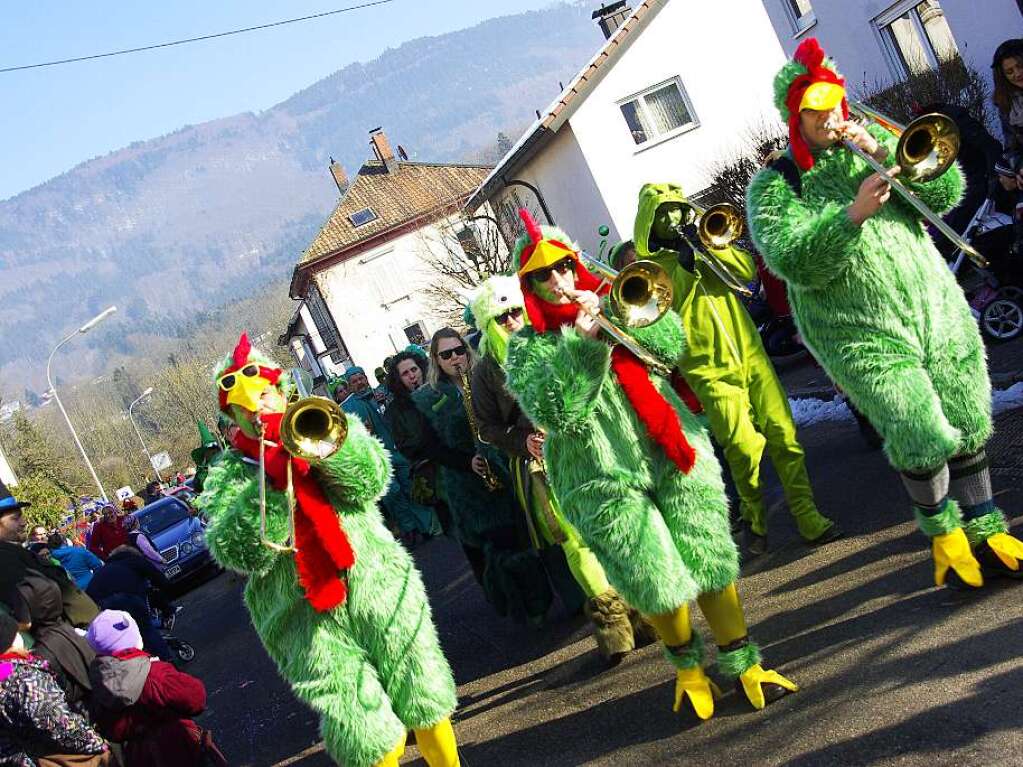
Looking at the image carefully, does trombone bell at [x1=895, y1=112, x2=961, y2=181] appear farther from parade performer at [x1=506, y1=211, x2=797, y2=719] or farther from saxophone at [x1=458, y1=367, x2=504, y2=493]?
saxophone at [x1=458, y1=367, x2=504, y2=493]

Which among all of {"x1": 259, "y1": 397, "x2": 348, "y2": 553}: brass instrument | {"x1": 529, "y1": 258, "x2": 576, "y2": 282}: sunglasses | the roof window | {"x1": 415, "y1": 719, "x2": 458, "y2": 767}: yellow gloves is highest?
the roof window

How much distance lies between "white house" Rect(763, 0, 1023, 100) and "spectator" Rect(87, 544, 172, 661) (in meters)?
12.3

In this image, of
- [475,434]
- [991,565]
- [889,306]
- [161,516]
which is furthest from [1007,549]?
[161,516]

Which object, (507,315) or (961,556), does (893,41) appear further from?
(961,556)

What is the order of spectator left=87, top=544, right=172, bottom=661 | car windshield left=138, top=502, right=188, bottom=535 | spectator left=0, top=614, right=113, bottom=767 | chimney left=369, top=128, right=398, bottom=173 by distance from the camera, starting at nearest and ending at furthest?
1. spectator left=0, top=614, right=113, bottom=767
2. spectator left=87, top=544, right=172, bottom=661
3. car windshield left=138, top=502, right=188, bottom=535
4. chimney left=369, top=128, right=398, bottom=173

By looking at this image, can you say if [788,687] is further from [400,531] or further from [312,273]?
[312,273]

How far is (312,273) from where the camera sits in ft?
169

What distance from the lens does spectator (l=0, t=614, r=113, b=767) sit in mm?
5027

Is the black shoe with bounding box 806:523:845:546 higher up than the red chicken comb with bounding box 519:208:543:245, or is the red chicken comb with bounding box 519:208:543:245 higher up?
the red chicken comb with bounding box 519:208:543:245

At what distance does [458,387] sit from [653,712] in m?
2.81

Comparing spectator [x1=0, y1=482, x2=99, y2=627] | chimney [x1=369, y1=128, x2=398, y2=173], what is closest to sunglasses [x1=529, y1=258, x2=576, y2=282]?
spectator [x1=0, y1=482, x2=99, y2=627]

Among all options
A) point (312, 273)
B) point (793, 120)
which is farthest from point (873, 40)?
point (312, 273)

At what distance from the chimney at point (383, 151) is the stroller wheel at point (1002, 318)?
158 ft

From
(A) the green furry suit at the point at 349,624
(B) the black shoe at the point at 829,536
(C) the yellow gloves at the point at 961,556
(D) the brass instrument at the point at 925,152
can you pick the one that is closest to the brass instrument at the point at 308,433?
(A) the green furry suit at the point at 349,624
